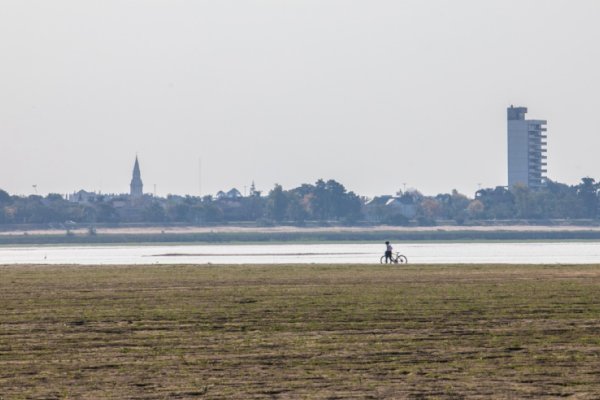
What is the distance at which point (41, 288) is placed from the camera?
166 feet

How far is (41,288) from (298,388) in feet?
88.7

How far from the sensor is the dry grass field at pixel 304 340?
25.2 m

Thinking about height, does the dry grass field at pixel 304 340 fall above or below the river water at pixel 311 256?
below

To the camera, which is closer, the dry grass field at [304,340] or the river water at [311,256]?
the dry grass field at [304,340]

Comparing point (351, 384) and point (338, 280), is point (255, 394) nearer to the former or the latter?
point (351, 384)

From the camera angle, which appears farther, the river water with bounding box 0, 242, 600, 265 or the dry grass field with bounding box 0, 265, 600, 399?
the river water with bounding box 0, 242, 600, 265

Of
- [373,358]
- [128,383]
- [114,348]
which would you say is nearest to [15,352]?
[114,348]

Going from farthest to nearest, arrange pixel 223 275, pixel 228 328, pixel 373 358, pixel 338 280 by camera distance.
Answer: pixel 223 275 < pixel 338 280 < pixel 228 328 < pixel 373 358

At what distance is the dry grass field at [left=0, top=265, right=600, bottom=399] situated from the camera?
25.2m

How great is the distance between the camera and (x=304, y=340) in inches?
1241

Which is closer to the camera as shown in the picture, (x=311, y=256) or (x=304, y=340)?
(x=304, y=340)

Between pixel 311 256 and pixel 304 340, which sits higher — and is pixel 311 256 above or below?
above

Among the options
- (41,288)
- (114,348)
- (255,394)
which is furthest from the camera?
(41,288)

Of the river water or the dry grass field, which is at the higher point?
the river water
